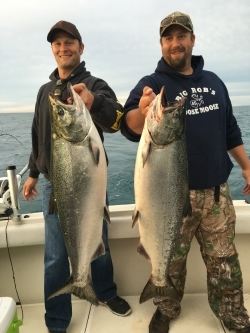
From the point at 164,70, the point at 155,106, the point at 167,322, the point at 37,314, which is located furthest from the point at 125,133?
the point at 37,314

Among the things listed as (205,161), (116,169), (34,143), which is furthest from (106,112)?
(116,169)

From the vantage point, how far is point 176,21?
3.03m

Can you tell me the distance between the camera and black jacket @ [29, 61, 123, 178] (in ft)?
8.58

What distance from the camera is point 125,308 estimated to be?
148 inches

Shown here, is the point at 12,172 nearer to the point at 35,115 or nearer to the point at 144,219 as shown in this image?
the point at 35,115

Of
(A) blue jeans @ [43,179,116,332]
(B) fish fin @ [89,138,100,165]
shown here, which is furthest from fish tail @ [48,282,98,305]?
(B) fish fin @ [89,138,100,165]

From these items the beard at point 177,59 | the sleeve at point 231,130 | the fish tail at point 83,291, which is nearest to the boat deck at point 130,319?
the fish tail at point 83,291

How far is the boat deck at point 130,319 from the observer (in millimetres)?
3486

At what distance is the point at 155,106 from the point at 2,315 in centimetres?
146

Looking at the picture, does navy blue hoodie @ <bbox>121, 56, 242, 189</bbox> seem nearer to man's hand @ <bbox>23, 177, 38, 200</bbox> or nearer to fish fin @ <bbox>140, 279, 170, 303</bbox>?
fish fin @ <bbox>140, 279, 170, 303</bbox>

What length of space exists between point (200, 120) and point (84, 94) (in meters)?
1.05

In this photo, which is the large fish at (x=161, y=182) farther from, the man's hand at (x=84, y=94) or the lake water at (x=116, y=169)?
the lake water at (x=116, y=169)

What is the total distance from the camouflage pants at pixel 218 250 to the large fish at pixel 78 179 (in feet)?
3.23

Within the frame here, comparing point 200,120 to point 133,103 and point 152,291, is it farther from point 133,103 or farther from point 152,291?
point 152,291
